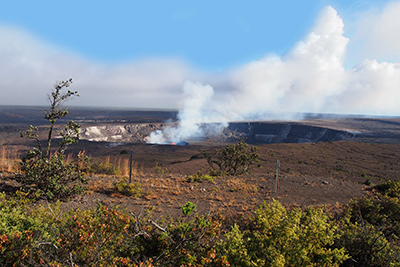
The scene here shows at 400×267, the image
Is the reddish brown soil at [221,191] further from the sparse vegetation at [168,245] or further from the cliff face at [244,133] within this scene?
the cliff face at [244,133]

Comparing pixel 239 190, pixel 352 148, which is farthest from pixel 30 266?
pixel 352 148

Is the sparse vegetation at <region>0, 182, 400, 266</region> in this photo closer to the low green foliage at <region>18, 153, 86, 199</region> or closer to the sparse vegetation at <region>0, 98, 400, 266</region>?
the sparse vegetation at <region>0, 98, 400, 266</region>

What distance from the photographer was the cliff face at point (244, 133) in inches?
2281

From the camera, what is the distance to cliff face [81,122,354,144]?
190ft

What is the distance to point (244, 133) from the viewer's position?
76000 millimetres

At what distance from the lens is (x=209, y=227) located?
11.8ft

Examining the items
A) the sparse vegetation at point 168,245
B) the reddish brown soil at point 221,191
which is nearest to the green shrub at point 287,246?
the sparse vegetation at point 168,245

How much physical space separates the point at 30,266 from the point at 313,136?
70.1m

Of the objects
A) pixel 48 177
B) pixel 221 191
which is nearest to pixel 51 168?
pixel 48 177

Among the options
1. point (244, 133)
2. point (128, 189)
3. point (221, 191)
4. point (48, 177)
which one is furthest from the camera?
point (244, 133)

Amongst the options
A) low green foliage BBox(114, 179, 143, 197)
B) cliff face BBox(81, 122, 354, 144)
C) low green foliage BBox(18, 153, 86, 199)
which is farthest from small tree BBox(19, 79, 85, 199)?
cliff face BBox(81, 122, 354, 144)

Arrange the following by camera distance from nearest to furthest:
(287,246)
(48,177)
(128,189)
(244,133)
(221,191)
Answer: (287,246) < (48,177) < (128,189) < (221,191) < (244,133)

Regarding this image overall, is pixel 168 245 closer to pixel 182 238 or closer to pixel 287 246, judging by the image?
pixel 182 238

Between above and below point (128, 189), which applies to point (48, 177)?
above
